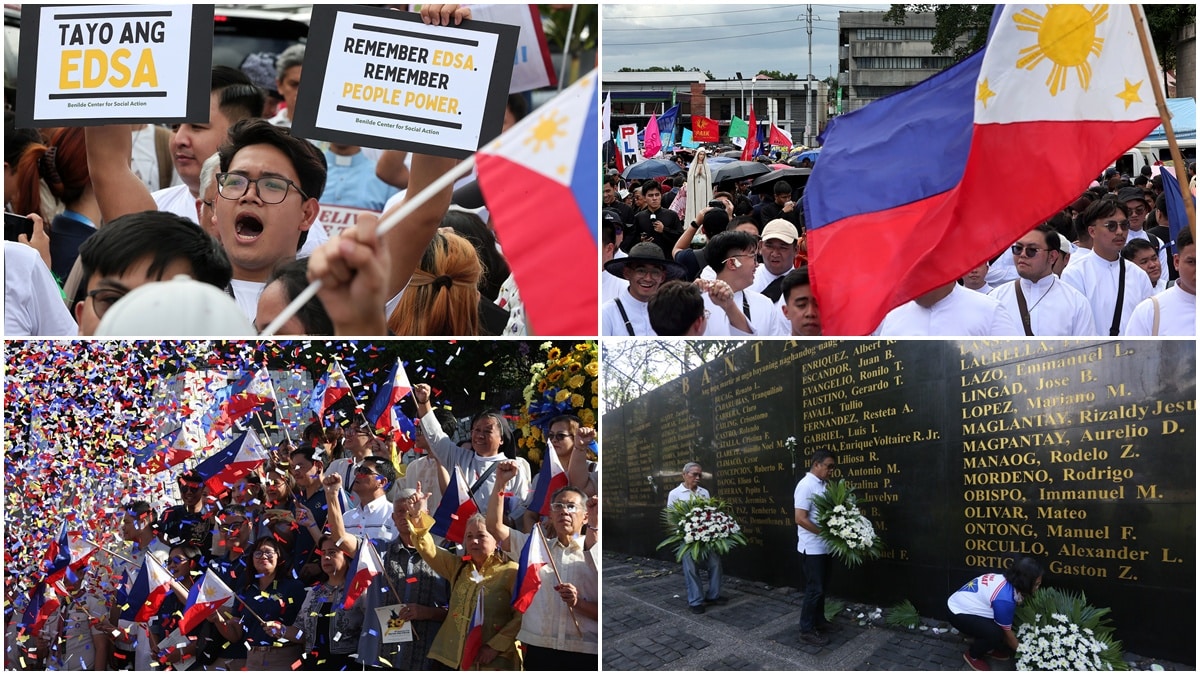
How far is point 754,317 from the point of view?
19.2 feet

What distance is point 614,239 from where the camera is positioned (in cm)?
653

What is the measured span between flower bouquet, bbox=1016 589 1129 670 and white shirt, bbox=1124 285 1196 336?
1267 mm

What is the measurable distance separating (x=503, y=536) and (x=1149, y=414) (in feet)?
9.82

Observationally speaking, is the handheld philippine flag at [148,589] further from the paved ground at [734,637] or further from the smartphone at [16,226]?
the paved ground at [734,637]

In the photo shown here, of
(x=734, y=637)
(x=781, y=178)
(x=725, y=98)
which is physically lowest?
(x=734, y=637)

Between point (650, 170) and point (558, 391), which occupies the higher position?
point (650, 170)

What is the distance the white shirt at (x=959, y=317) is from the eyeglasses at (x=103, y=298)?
3.40 meters

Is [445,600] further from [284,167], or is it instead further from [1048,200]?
[1048,200]

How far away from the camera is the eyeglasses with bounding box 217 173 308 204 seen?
489 centimetres

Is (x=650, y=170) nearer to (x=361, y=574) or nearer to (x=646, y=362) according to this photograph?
(x=646, y=362)

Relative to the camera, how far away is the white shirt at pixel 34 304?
4.99 meters

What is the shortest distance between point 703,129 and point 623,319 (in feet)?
39.8

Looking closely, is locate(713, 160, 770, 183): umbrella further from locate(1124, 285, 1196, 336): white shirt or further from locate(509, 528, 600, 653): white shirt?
locate(509, 528, 600, 653): white shirt

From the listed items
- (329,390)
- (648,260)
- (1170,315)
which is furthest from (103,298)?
(1170,315)
